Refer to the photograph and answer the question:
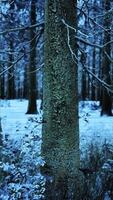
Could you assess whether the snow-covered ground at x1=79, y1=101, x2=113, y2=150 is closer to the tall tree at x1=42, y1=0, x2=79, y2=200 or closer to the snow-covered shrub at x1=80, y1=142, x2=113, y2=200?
the snow-covered shrub at x1=80, y1=142, x2=113, y2=200

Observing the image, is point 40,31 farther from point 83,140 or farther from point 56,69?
point 83,140

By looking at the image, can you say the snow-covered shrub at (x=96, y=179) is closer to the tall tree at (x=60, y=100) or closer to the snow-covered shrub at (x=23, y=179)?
the tall tree at (x=60, y=100)

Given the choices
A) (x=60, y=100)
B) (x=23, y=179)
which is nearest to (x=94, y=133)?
(x=60, y=100)

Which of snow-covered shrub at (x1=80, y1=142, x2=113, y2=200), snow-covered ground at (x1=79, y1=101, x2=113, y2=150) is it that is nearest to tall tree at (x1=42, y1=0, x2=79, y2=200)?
snow-covered shrub at (x1=80, y1=142, x2=113, y2=200)

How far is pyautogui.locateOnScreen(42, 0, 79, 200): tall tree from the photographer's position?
6867 millimetres

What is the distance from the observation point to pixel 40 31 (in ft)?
25.3

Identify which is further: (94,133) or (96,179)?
(94,133)

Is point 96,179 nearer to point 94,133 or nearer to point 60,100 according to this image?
point 60,100

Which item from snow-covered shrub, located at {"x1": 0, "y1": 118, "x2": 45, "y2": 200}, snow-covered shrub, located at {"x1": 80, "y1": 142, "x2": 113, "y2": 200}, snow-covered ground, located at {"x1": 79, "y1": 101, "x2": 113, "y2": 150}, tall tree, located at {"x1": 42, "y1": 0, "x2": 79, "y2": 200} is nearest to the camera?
snow-covered shrub, located at {"x1": 0, "y1": 118, "x2": 45, "y2": 200}

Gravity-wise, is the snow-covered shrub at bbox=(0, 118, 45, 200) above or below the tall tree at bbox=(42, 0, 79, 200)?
below

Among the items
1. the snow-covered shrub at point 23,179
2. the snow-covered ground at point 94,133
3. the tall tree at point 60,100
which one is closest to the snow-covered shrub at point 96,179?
the tall tree at point 60,100

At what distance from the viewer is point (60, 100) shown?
688 cm

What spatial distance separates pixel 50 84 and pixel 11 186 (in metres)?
1.78

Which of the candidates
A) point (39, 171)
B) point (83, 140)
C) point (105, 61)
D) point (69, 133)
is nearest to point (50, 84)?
point (69, 133)
